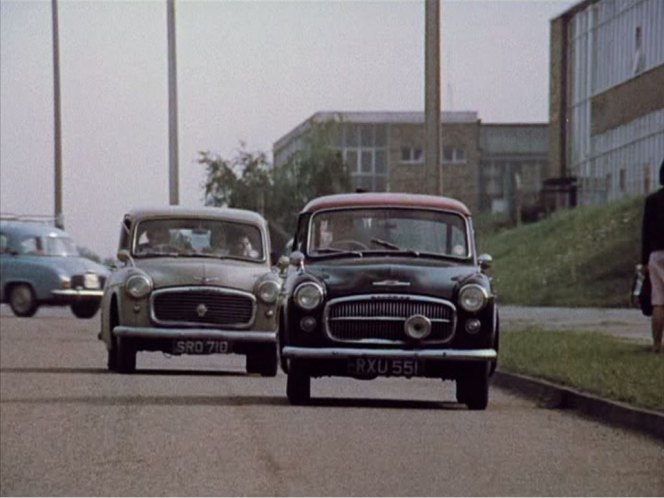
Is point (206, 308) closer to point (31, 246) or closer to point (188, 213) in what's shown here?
point (188, 213)

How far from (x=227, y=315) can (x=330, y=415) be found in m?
8.54

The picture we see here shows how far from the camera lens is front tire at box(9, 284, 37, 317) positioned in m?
33.2

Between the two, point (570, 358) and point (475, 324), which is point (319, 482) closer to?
point (475, 324)

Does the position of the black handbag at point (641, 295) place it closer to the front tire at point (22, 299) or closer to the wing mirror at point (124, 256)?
the wing mirror at point (124, 256)

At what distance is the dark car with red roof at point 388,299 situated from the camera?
929cm

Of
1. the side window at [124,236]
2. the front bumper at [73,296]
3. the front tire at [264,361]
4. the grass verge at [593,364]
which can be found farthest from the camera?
the front bumper at [73,296]

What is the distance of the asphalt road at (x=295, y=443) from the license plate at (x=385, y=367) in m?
2.31

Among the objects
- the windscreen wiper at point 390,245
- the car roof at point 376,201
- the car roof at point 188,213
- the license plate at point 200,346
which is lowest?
the license plate at point 200,346

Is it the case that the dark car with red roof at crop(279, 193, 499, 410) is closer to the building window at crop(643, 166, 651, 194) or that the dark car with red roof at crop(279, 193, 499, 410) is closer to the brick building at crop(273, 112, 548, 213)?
the building window at crop(643, 166, 651, 194)

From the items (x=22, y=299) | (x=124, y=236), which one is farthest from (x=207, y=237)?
(x=22, y=299)

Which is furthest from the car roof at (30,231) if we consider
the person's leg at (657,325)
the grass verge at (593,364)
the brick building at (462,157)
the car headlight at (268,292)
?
the brick building at (462,157)

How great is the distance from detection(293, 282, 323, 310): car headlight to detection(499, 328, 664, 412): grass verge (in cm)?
740

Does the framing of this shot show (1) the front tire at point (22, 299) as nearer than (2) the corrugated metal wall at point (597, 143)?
No

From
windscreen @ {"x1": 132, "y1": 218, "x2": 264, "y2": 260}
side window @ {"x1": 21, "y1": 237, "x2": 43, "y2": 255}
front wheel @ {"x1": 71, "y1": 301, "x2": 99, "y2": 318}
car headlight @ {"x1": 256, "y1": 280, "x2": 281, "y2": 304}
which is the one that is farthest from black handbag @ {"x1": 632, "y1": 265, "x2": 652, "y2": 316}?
side window @ {"x1": 21, "y1": 237, "x2": 43, "y2": 255}
